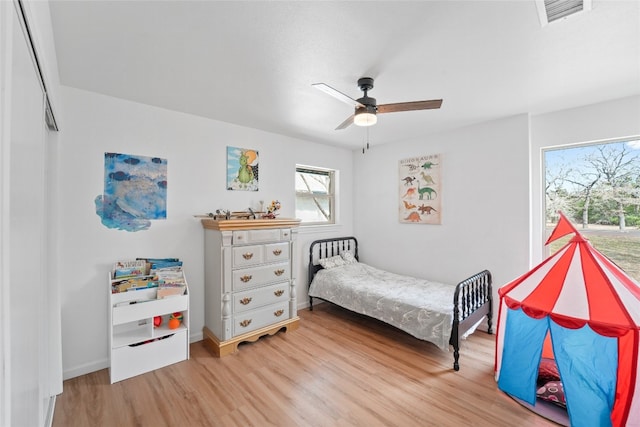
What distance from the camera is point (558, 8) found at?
1.42 meters

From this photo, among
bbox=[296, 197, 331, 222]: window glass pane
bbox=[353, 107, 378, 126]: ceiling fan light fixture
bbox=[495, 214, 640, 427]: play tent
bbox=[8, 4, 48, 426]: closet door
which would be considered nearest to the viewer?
bbox=[8, 4, 48, 426]: closet door

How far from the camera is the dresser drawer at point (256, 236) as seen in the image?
286cm

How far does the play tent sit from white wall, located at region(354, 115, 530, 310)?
86 cm

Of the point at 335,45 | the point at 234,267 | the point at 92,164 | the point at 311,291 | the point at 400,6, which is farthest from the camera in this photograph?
the point at 311,291

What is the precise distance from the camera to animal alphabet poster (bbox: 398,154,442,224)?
12.2 feet

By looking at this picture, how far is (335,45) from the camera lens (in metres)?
1.74

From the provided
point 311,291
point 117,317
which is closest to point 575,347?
point 311,291

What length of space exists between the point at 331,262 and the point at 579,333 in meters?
2.77

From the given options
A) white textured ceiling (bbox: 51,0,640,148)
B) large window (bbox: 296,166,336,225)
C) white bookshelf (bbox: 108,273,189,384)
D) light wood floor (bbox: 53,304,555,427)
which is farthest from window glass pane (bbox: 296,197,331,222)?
white bookshelf (bbox: 108,273,189,384)

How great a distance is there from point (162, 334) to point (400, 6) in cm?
A: 308

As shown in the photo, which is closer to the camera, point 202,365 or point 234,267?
point 202,365

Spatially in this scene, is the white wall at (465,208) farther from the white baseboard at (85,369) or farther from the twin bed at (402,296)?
the white baseboard at (85,369)

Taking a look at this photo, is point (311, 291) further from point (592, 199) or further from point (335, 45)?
point (592, 199)

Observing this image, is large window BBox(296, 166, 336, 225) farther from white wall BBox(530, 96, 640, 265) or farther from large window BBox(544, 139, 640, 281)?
large window BBox(544, 139, 640, 281)
